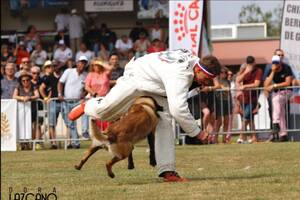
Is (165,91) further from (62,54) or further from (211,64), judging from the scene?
(62,54)

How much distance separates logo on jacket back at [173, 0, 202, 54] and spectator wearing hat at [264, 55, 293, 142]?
1.72 m

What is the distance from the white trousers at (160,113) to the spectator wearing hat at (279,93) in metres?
7.83

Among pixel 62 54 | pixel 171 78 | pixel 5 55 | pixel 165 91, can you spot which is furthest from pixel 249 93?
pixel 5 55

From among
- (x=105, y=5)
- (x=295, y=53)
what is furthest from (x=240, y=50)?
(x=295, y=53)

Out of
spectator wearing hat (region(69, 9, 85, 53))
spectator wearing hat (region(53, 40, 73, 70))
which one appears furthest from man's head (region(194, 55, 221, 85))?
spectator wearing hat (region(69, 9, 85, 53))

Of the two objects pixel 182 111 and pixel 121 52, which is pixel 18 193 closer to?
pixel 182 111

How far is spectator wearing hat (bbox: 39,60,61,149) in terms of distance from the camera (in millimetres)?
18219

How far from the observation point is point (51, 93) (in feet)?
61.7

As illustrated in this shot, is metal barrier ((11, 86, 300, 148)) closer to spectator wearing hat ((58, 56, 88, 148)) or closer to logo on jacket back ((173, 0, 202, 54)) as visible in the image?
spectator wearing hat ((58, 56, 88, 148))

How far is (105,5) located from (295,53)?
1018 centimetres

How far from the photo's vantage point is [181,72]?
9.78m

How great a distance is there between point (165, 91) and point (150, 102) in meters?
0.22

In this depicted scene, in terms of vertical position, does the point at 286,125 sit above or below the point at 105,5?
below

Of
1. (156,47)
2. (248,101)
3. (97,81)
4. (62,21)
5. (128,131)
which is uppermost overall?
(62,21)
